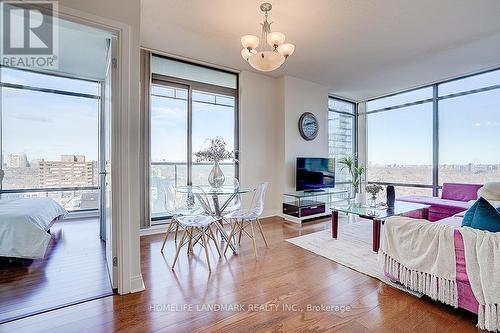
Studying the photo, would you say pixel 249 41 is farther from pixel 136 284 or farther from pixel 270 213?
pixel 270 213

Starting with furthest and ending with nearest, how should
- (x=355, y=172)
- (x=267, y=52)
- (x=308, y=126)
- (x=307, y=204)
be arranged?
(x=355, y=172) < (x=308, y=126) < (x=307, y=204) < (x=267, y=52)

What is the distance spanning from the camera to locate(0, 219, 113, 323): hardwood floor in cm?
202

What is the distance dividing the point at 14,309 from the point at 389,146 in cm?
735

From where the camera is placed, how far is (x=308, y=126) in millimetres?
5508

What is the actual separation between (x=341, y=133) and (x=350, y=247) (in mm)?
4255

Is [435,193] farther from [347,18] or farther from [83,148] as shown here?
[83,148]

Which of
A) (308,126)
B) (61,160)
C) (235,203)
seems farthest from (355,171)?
(61,160)

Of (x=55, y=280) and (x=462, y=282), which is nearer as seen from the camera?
(x=462, y=282)

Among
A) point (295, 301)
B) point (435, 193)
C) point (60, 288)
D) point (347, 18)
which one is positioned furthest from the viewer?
point (435, 193)

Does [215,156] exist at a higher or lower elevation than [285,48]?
lower

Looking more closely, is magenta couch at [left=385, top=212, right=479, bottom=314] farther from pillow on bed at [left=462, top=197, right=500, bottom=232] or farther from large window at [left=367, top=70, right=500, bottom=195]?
large window at [left=367, top=70, right=500, bottom=195]

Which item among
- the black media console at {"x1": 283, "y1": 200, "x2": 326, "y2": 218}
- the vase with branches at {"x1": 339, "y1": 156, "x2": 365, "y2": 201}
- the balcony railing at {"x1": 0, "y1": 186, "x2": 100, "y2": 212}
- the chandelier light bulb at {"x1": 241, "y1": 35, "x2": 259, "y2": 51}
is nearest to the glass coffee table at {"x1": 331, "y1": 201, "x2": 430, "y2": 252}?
the black media console at {"x1": 283, "y1": 200, "x2": 326, "y2": 218}

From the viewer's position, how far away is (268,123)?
524cm

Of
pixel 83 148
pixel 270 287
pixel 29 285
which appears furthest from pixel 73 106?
pixel 270 287
